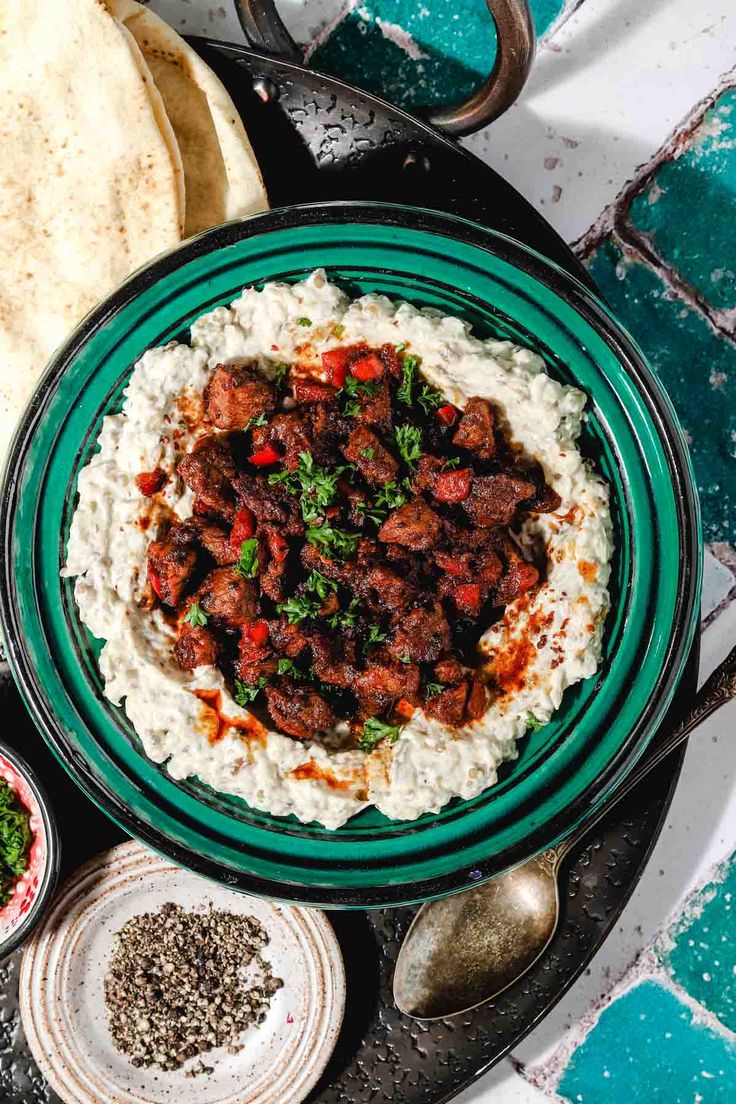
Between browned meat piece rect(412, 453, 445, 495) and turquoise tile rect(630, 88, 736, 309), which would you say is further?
turquoise tile rect(630, 88, 736, 309)

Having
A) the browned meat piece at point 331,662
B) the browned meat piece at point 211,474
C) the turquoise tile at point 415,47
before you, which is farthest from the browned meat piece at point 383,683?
the turquoise tile at point 415,47

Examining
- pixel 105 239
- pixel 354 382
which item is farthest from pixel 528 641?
pixel 105 239

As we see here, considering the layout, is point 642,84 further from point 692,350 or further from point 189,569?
point 189,569

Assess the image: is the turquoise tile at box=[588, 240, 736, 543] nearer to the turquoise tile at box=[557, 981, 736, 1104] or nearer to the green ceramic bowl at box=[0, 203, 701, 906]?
the green ceramic bowl at box=[0, 203, 701, 906]

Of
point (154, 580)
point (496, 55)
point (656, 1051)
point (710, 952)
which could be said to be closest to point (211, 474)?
point (154, 580)

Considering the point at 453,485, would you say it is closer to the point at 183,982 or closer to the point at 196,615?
the point at 196,615

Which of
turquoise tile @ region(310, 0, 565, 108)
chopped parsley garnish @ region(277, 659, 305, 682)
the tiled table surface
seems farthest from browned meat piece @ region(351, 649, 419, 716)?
turquoise tile @ region(310, 0, 565, 108)

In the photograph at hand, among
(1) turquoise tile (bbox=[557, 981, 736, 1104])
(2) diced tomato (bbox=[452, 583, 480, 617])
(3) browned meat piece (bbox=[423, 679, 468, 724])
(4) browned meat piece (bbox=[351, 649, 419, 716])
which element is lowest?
(1) turquoise tile (bbox=[557, 981, 736, 1104])
